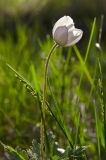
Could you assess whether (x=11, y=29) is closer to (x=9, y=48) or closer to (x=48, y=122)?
(x=9, y=48)

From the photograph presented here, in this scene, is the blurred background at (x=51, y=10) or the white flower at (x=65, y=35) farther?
the blurred background at (x=51, y=10)

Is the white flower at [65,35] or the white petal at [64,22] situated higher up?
the white petal at [64,22]

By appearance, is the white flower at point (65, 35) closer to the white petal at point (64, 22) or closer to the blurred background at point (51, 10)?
the white petal at point (64, 22)

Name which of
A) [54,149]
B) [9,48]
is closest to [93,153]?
[54,149]

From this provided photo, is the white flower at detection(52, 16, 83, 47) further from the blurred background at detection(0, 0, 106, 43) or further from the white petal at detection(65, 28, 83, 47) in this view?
the blurred background at detection(0, 0, 106, 43)

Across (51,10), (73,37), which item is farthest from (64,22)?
(51,10)

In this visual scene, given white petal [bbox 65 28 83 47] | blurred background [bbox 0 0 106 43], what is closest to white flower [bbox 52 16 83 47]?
white petal [bbox 65 28 83 47]

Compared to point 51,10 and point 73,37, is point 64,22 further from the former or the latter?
point 51,10

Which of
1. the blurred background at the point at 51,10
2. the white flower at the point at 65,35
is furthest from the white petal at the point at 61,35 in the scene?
the blurred background at the point at 51,10
